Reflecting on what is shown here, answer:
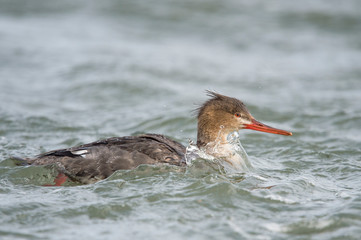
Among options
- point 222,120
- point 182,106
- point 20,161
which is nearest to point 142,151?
point 222,120

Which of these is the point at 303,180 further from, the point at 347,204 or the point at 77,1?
the point at 77,1

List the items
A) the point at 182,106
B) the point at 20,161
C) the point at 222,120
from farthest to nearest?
the point at 182,106
the point at 222,120
the point at 20,161

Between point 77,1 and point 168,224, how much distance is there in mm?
14158

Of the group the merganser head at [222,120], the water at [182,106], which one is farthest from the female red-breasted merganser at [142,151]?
the water at [182,106]

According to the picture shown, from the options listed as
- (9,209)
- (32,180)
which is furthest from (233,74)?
(9,209)

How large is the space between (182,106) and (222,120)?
347cm

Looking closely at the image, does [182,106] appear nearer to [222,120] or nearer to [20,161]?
[222,120]

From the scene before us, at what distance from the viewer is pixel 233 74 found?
12500 mm

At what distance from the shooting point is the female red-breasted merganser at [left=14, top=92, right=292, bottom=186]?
A: 6305 millimetres

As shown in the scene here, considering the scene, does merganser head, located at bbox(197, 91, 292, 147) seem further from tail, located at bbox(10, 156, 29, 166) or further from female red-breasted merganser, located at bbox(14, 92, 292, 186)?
tail, located at bbox(10, 156, 29, 166)

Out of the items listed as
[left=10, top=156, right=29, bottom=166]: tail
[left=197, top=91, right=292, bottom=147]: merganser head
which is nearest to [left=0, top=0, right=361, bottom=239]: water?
[left=10, top=156, right=29, bottom=166]: tail

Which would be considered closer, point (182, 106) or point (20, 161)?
point (20, 161)

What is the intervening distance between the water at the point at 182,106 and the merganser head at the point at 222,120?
581 millimetres

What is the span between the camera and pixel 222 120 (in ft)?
23.2
